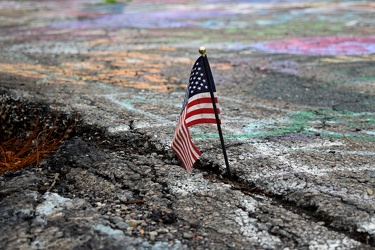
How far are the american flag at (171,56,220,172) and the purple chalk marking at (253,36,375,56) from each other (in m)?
4.34

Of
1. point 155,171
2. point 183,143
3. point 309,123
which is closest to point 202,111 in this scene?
point 183,143

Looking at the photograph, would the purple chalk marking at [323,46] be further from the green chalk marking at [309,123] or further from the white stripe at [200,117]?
the white stripe at [200,117]

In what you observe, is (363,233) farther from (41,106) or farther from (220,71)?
(220,71)

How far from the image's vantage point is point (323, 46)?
7316 millimetres

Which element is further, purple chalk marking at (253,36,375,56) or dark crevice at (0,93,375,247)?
purple chalk marking at (253,36,375,56)

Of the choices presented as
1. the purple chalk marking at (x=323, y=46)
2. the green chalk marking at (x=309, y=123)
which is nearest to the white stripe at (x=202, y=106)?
the green chalk marking at (x=309, y=123)

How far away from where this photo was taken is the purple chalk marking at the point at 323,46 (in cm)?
689

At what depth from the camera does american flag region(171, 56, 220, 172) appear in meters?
2.74

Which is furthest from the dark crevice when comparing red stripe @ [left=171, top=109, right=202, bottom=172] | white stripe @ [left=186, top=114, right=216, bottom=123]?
white stripe @ [left=186, top=114, right=216, bottom=123]

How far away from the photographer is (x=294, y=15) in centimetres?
1143

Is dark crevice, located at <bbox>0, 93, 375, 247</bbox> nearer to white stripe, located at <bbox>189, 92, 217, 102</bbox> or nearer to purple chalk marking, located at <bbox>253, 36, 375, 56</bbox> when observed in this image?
white stripe, located at <bbox>189, 92, 217, 102</bbox>

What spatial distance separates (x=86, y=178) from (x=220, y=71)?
10.5 feet

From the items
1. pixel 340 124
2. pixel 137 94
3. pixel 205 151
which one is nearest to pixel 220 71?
pixel 137 94

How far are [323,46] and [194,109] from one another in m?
5.01
